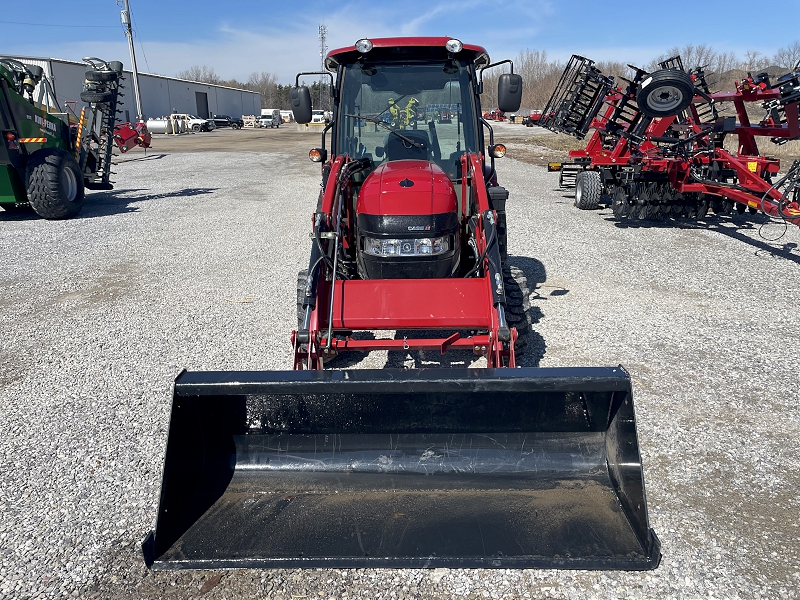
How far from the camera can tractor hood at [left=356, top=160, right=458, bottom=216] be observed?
3.95m

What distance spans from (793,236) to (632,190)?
8.41ft

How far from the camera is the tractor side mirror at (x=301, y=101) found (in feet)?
16.6

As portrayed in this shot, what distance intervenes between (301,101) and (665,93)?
5585 millimetres

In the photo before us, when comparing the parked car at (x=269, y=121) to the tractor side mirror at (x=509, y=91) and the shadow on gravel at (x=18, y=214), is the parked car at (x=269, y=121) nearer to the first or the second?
the shadow on gravel at (x=18, y=214)

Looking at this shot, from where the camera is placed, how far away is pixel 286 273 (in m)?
7.25

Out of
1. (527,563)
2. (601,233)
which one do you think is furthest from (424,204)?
(601,233)

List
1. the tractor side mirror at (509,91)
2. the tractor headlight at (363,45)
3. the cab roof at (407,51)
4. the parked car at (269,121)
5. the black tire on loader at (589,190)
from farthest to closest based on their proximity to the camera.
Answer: the parked car at (269,121) → the black tire on loader at (589,190) → the tractor side mirror at (509,91) → the cab roof at (407,51) → the tractor headlight at (363,45)

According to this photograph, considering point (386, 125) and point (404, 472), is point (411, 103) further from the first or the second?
point (404, 472)

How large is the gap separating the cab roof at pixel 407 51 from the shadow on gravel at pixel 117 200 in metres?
8.39

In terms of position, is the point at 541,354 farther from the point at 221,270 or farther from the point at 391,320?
the point at 221,270

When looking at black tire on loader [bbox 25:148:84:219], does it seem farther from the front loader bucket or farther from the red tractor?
the front loader bucket

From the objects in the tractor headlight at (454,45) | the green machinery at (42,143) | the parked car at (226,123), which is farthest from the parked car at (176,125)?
the tractor headlight at (454,45)

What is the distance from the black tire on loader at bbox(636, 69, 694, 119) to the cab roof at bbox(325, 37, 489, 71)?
4.23 meters

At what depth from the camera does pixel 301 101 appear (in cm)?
509
